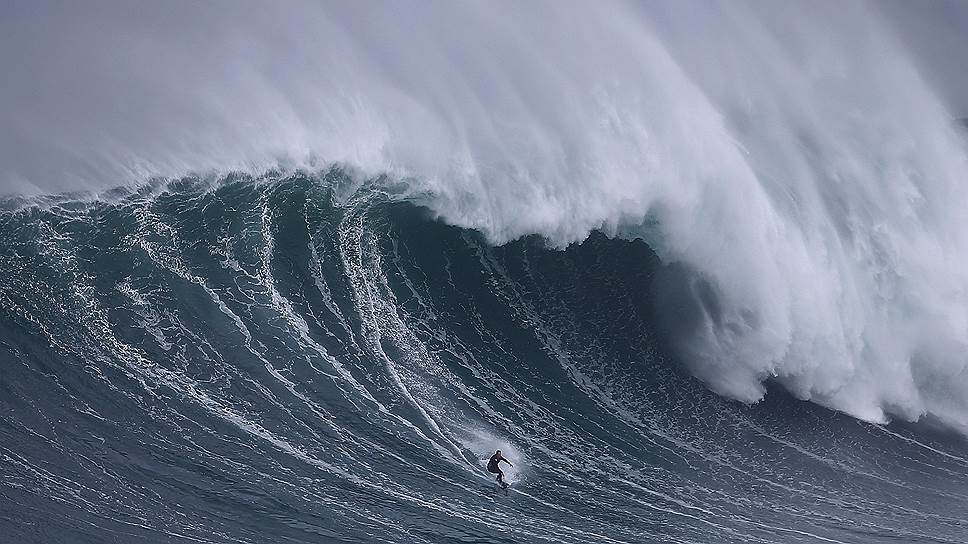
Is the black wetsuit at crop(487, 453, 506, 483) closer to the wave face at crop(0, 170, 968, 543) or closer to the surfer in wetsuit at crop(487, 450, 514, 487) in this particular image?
the surfer in wetsuit at crop(487, 450, 514, 487)

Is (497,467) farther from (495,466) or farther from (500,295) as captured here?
(500,295)

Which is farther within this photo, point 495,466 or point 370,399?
point 370,399

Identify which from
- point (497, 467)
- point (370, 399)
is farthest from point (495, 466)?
point (370, 399)

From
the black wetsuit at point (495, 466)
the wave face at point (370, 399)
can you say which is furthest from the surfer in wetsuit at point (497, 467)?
the wave face at point (370, 399)

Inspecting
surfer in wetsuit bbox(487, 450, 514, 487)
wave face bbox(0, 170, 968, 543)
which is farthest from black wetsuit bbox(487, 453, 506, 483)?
wave face bbox(0, 170, 968, 543)

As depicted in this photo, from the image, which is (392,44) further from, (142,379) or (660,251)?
(142,379)
